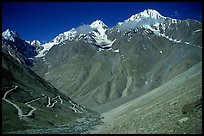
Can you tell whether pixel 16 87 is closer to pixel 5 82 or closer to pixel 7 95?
pixel 5 82

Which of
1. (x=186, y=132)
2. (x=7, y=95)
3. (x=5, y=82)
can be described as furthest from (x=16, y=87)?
(x=186, y=132)

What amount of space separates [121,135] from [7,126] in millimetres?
27719

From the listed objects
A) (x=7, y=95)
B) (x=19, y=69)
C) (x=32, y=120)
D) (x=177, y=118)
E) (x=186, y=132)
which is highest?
(x=19, y=69)

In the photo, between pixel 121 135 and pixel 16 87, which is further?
pixel 16 87

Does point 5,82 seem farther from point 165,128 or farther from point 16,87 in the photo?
point 165,128

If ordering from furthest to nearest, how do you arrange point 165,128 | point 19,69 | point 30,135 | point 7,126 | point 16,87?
point 19,69 → point 16,87 → point 7,126 → point 30,135 → point 165,128

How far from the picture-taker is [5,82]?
113688mm

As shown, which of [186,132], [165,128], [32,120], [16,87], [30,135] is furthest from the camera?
[16,87]

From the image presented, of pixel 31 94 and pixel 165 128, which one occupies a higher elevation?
pixel 31 94

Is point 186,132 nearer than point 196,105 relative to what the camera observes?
Yes

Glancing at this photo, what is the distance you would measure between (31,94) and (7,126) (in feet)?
197

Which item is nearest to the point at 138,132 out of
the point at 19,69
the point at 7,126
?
the point at 7,126

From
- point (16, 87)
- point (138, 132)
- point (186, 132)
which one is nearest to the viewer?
point (186, 132)

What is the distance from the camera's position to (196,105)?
34.9 m
